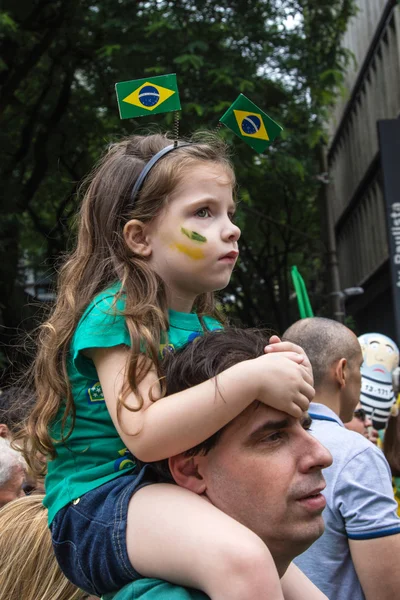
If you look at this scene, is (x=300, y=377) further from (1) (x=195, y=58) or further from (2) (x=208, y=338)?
(1) (x=195, y=58)

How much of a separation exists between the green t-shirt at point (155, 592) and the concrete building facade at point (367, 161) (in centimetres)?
2063

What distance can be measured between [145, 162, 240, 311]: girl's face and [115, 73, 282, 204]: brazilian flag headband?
0.23 m

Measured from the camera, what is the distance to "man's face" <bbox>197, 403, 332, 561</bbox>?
2174 millimetres

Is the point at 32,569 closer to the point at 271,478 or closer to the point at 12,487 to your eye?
the point at 12,487

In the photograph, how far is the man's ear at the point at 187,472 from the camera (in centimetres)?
226

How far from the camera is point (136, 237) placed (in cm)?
276

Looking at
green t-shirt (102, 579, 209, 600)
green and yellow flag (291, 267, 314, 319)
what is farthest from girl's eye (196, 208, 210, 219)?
green and yellow flag (291, 267, 314, 319)

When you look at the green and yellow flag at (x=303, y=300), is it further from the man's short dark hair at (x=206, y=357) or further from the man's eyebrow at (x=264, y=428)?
the man's eyebrow at (x=264, y=428)

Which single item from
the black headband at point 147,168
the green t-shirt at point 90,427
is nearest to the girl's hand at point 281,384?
the green t-shirt at point 90,427

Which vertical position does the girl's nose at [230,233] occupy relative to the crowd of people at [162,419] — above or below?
above

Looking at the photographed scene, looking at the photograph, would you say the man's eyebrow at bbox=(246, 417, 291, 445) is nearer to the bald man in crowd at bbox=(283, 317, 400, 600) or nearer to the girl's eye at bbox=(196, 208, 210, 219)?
the girl's eye at bbox=(196, 208, 210, 219)

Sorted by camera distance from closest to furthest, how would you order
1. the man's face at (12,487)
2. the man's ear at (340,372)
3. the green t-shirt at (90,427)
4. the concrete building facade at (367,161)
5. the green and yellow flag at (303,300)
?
the green t-shirt at (90,427) < the man's face at (12,487) < the man's ear at (340,372) < the green and yellow flag at (303,300) < the concrete building facade at (367,161)

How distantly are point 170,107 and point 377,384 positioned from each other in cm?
436

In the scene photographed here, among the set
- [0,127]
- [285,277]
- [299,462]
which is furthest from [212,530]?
[285,277]
